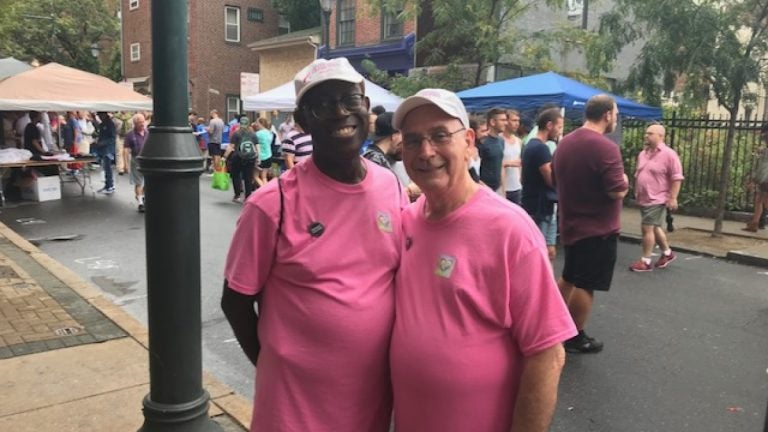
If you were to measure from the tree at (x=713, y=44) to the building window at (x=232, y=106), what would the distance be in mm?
23476

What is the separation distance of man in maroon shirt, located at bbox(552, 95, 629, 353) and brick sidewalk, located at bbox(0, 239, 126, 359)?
345 centimetres

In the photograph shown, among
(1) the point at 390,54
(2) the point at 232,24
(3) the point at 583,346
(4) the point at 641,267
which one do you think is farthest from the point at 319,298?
(2) the point at 232,24

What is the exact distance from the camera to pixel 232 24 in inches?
1216

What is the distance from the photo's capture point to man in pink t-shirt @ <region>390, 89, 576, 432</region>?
5.60 feet

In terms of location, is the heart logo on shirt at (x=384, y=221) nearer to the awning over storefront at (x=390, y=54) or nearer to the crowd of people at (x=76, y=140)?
the crowd of people at (x=76, y=140)

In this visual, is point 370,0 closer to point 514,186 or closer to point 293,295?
point 514,186

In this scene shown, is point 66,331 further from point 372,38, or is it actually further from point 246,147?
point 372,38

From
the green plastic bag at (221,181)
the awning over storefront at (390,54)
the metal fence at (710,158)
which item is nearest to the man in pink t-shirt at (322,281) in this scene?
the green plastic bag at (221,181)

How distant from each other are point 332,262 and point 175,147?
1.19 m

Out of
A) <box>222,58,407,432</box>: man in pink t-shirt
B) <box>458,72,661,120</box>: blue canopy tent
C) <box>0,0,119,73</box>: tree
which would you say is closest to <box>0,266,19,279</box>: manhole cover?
<box>222,58,407,432</box>: man in pink t-shirt

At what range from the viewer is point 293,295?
1951 millimetres

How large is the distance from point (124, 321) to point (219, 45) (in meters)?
27.0

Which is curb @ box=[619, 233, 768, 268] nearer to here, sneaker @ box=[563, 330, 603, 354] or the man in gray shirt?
sneaker @ box=[563, 330, 603, 354]

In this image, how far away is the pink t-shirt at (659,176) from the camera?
26.2 ft
